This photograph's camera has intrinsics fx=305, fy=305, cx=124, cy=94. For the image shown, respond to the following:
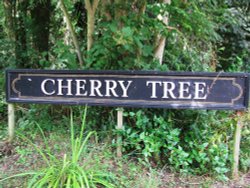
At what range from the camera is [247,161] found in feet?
10.5

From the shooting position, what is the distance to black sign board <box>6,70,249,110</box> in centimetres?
287

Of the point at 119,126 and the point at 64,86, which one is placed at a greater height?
the point at 64,86

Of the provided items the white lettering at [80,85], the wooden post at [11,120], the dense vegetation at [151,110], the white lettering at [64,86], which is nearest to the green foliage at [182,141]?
the dense vegetation at [151,110]

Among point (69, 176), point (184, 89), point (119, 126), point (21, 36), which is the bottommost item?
point (69, 176)

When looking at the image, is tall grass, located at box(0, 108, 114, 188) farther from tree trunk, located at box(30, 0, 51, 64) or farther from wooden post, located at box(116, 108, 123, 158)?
tree trunk, located at box(30, 0, 51, 64)

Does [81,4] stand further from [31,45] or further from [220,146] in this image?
[220,146]

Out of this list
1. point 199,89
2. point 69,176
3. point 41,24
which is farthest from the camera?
point 41,24

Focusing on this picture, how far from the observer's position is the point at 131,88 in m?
2.95

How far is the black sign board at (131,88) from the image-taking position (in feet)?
9.40

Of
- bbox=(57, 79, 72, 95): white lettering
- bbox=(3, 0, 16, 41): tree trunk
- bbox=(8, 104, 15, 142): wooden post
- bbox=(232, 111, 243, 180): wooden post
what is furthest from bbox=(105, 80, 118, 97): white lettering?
bbox=(3, 0, 16, 41): tree trunk

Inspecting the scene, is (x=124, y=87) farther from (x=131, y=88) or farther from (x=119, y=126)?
(x=119, y=126)

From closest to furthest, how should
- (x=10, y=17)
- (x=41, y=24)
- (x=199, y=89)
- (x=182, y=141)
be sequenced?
(x=199, y=89), (x=182, y=141), (x=10, y=17), (x=41, y=24)

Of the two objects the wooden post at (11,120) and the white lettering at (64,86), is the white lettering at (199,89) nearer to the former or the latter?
the white lettering at (64,86)

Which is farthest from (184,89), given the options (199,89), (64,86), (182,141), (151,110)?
(64,86)
